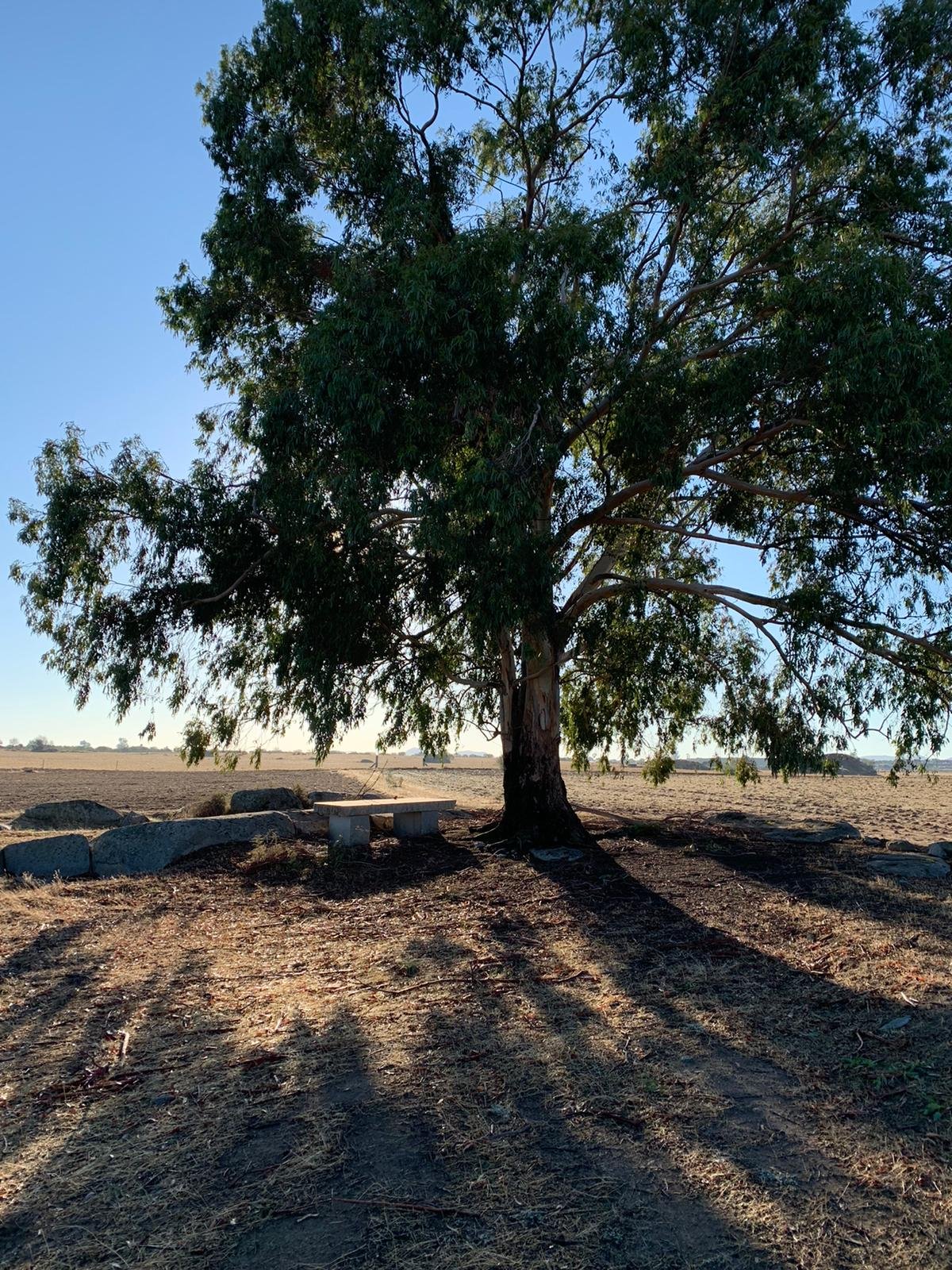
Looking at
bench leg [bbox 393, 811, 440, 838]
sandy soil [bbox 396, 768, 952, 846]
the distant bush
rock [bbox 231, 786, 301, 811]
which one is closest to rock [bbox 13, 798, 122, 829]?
rock [bbox 231, 786, 301, 811]

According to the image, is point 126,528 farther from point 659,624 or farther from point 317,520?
point 659,624

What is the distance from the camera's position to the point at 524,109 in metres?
12.8

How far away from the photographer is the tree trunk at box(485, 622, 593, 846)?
1248cm

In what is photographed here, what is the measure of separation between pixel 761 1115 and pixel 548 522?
8.66 meters

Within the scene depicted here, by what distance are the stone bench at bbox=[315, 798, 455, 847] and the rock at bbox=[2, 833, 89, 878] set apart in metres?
2.99

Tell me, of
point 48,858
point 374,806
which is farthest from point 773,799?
point 48,858

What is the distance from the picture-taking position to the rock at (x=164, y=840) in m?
11.2

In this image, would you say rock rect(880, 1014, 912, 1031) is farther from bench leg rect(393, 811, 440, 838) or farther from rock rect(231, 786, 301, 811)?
rock rect(231, 786, 301, 811)

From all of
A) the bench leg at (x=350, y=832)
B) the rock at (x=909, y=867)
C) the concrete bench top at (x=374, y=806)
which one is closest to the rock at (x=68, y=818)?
the concrete bench top at (x=374, y=806)

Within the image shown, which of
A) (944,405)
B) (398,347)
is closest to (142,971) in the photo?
(398,347)

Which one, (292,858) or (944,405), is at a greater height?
(944,405)

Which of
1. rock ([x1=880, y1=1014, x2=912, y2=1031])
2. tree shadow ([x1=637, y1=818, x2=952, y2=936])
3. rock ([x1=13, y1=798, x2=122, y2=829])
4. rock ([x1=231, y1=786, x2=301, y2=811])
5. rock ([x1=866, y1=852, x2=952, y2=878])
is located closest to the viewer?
rock ([x1=880, y1=1014, x2=912, y2=1031])

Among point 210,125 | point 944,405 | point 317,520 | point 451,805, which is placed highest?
point 210,125

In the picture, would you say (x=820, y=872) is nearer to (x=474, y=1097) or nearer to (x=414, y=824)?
(x=414, y=824)
